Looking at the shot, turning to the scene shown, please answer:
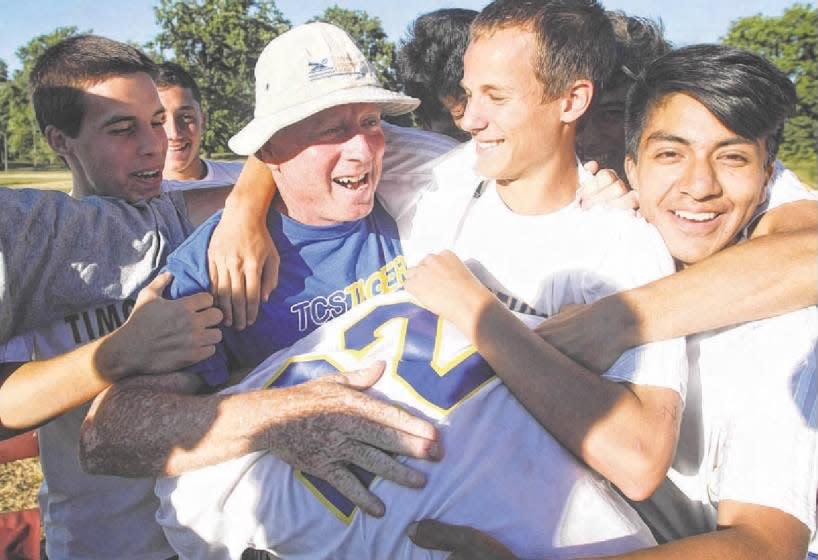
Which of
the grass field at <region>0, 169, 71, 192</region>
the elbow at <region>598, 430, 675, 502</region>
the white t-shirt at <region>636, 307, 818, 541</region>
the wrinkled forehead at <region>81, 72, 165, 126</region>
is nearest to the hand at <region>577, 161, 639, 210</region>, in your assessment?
the white t-shirt at <region>636, 307, 818, 541</region>

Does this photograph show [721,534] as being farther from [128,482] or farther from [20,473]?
[20,473]

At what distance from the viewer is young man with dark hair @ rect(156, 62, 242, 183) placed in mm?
5402

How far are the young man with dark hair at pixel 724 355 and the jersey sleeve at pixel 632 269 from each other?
0.41 feet

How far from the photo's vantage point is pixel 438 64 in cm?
376

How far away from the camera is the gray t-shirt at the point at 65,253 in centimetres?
205

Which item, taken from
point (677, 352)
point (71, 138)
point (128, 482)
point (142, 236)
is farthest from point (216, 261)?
point (677, 352)

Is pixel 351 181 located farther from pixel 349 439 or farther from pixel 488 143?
pixel 349 439

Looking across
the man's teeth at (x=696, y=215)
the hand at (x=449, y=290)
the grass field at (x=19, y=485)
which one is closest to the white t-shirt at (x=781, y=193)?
the man's teeth at (x=696, y=215)

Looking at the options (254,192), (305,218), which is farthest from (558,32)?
(254,192)

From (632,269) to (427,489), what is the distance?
3.01 ft

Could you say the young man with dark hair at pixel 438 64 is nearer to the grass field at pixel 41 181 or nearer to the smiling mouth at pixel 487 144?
the smiling mouth at pixel 487 144

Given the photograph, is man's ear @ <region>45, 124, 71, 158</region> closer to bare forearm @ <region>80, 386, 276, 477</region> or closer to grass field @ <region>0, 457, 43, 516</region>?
bare forearm @ <region>80, 386, 276, 477</region>

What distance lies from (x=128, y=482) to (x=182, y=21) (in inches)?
1447

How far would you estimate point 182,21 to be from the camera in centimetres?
3481
